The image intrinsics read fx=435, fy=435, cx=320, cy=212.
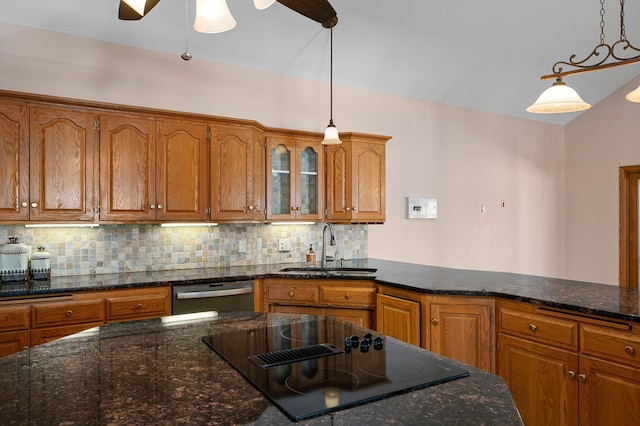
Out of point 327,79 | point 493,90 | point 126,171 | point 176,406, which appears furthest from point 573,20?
point 176,406

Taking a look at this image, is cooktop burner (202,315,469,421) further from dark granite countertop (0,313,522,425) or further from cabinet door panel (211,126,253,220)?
cabinet door panel (211,126,253,220)

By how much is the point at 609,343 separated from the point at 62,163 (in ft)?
11.1

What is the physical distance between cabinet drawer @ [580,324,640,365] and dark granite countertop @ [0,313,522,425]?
1217 millimetres

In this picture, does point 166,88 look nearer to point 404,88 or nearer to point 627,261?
point 404,88

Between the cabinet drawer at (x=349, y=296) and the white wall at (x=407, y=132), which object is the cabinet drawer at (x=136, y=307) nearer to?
the cabinet drawer at (x=349, y=296)

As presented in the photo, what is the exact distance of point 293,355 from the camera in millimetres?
1340

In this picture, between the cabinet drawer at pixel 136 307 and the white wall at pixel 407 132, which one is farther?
the white wall at pixel 407 132

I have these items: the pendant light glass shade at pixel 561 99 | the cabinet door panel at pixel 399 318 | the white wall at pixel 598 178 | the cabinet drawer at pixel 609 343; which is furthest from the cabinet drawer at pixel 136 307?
the white wall at pixel 598 178

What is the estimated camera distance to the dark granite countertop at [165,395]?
94 cm

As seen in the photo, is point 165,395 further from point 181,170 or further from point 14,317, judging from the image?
point 181,170

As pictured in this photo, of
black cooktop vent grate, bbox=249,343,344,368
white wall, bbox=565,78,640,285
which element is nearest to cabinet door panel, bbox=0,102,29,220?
black cooktop vent grate, bbox=249,343,344,368

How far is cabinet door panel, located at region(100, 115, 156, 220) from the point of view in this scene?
310cm

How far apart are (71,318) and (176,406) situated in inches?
83.3

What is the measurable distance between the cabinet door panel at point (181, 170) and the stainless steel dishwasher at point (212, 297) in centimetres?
56
